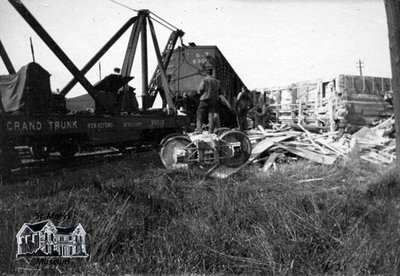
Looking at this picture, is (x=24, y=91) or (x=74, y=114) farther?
(x=74, y=114)

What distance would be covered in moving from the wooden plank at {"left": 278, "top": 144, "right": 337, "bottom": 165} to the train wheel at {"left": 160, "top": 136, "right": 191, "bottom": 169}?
8.35 ft

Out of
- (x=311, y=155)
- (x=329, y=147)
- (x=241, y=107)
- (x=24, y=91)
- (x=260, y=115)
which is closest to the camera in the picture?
(x=24, y=91)

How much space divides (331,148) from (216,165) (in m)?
3.26

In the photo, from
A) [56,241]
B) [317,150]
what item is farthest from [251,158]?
[56,241]

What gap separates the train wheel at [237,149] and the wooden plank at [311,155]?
1358 mm

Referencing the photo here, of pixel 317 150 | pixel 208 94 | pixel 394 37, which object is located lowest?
pixel 317 150

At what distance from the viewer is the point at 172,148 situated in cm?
567

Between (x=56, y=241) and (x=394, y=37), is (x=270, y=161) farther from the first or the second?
(x=56, y=241)

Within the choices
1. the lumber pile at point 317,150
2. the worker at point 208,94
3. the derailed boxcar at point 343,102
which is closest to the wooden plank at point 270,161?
the lumber pile at point 317,150

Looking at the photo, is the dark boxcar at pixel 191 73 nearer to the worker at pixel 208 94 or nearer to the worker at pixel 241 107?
the worker at pixel 241 107

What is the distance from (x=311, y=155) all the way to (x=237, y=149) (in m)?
1.89

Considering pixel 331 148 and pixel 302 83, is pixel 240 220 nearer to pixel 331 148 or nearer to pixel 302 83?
pixel 331 148

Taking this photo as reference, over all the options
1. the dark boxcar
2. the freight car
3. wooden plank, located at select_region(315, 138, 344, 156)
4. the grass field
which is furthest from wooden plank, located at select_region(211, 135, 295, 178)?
the dark boxcar

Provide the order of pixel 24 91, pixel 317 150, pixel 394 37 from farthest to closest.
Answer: pixel 317 150, pixel 24 91, pixel 394 37
